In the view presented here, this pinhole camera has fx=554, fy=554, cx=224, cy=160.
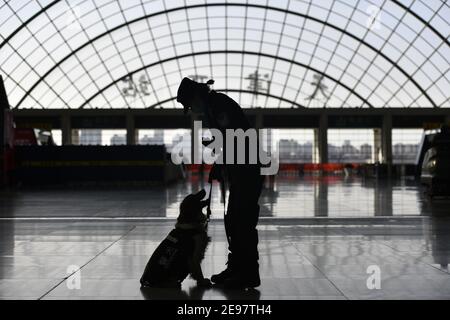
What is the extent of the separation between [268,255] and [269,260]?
430 mm

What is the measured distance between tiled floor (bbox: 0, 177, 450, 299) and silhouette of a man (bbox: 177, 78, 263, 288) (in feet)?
0.83

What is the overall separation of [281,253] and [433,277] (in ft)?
8.05

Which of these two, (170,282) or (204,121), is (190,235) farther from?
(204,121)

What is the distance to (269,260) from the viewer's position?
7516mm

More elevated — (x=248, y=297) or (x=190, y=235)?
(x=190, y=235)

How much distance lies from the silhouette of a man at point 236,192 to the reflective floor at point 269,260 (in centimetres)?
26

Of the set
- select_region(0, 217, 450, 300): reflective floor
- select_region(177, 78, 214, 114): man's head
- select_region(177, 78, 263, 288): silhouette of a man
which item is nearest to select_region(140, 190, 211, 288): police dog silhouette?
select_region(0, 217, 450, 300): reflective floor

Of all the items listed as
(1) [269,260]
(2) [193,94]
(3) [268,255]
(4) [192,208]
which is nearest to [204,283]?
(4) [192,208]

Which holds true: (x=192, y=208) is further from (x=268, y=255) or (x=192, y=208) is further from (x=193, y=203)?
(x=268, y=255)

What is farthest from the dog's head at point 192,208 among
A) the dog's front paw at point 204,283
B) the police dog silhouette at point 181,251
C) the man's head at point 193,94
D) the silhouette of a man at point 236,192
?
the man's head at point 193,94

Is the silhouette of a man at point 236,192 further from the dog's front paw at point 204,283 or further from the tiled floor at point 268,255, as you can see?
the tiled floor at point 268,255
